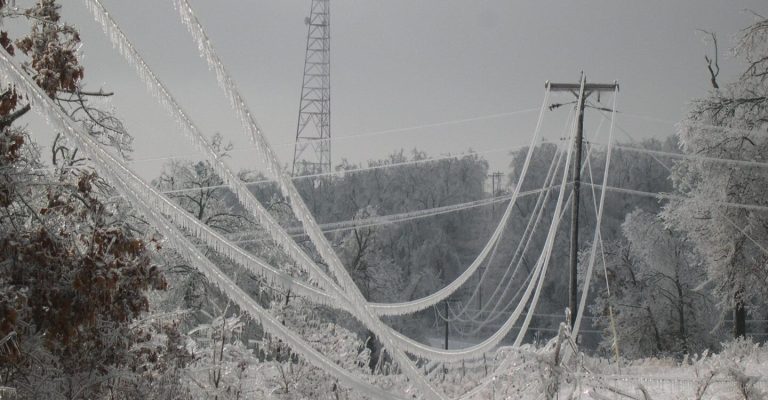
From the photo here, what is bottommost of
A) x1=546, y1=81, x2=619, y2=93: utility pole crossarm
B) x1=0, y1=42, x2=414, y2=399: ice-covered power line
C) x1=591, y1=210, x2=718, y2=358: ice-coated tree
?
x1=591, y1=210, x2=718, y2=358: ice-coated tree

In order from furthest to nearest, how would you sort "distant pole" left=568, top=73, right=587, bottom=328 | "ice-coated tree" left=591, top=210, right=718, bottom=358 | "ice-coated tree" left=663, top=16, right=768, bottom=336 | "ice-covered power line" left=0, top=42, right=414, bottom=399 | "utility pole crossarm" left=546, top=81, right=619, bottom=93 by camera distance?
"ice-coated tree" left=591, top=210, right=718, bottom=358, "ice-coated tree" left=663, top=16, right=768, bottom=336, "utility pole crossarm" left=546, top=81, right=619, bottom=93, "distant pole" left=568, top=73, right=587, bottom=328, "ice-covered power line" left=0, top=42, right=414, bottom=399

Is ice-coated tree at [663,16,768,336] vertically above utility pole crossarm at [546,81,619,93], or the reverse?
utility pole crossarm at [546,81,619,93]

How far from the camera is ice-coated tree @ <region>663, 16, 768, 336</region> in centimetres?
Result: 1502

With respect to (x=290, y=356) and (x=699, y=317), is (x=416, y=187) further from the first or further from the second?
(x=290, y=356)

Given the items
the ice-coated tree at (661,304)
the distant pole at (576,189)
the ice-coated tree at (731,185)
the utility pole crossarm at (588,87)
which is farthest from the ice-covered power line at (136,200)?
the ice-coated tree at (661,304)

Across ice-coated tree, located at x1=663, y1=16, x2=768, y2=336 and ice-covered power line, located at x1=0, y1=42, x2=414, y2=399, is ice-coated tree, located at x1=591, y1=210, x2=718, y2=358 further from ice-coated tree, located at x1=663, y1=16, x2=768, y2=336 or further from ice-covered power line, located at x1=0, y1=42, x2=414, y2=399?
ice-covered power line, located at x1=0, y1=42, x2=414, y2=399

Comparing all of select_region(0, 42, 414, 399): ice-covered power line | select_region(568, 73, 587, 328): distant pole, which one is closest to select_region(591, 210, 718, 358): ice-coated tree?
select_region(568, 73, 587, 328): distant pole

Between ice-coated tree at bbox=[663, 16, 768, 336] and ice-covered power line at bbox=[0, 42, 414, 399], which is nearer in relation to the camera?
ice-covered power line at bbox=[0, 42, 414, 399]

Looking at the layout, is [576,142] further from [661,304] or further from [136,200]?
[661,304]

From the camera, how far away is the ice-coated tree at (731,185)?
1502 cm

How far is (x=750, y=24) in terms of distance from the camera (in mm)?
13930

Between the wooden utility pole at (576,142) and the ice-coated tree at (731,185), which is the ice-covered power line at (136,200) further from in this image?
the ice-coated tree at (731,185)

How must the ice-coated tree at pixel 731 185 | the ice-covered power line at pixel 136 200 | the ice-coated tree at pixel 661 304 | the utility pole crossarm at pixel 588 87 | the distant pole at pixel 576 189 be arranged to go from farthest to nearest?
the ice-coated tree at pixel 661 304 → the ice-coated tree at pixel 731 185 → the utility pole crossarm at pixel 588 87 → the distant pole at pixel 576 189 → the ice-covered power line at pixel 136 200

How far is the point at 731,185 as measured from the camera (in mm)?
15516
